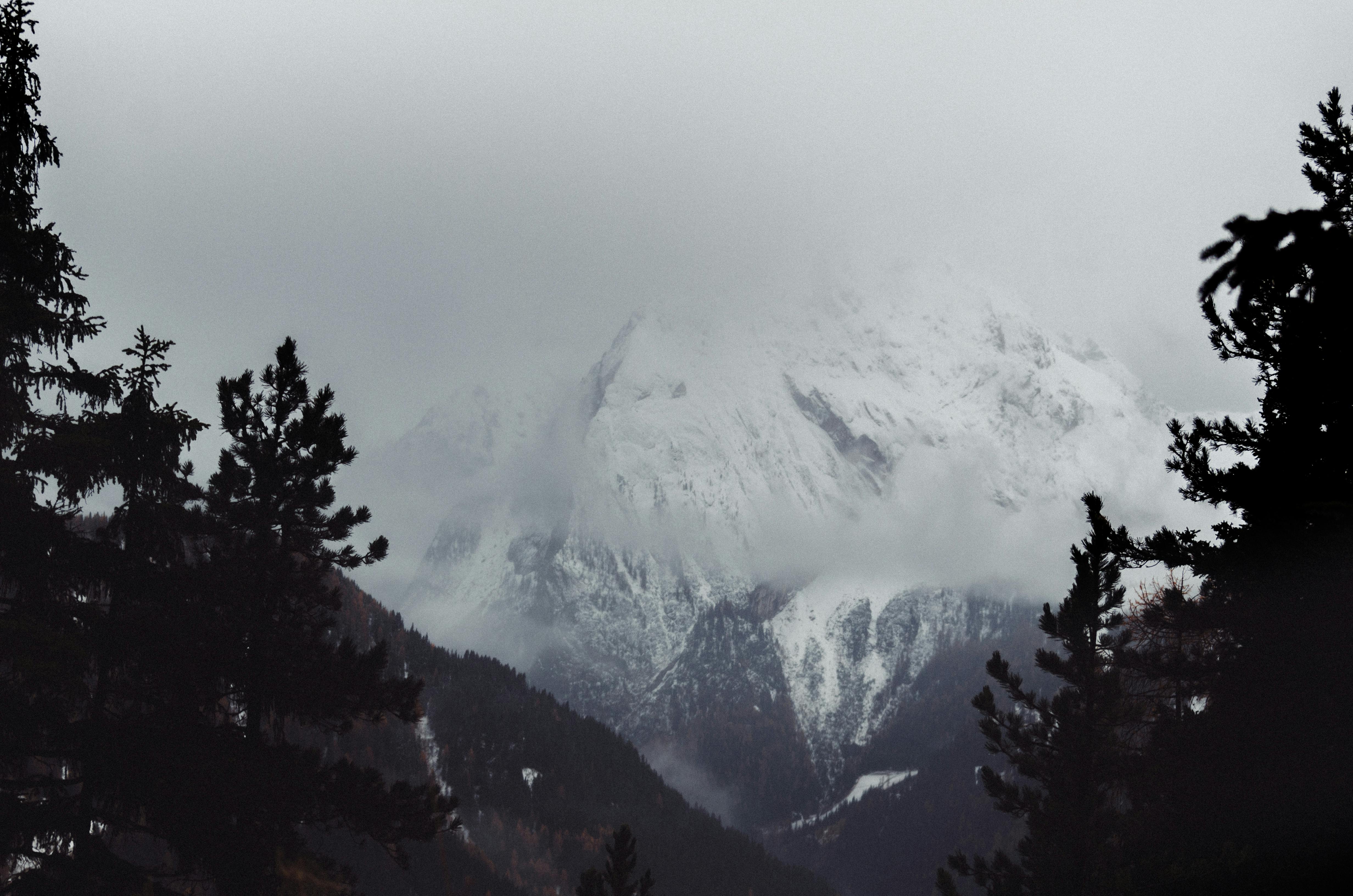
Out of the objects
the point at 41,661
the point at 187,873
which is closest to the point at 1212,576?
the point at 41,661

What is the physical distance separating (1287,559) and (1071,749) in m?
20.4

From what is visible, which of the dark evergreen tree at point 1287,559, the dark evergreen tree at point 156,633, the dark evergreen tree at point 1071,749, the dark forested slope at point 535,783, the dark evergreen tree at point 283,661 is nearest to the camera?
the dark evergreen tree at point 1287,559

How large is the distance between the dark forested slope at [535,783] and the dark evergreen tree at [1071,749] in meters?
108

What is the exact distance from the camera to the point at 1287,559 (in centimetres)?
1154

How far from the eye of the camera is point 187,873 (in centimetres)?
1670

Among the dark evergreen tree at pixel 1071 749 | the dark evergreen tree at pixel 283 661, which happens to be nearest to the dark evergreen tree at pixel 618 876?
the dark evergreen tree at pixel 1071 749

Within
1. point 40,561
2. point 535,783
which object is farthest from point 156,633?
point 535,783

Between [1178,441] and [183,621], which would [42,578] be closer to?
[183,621]

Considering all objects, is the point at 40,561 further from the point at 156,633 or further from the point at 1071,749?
the point at 1071,749

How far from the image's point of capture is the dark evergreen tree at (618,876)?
1176 inches

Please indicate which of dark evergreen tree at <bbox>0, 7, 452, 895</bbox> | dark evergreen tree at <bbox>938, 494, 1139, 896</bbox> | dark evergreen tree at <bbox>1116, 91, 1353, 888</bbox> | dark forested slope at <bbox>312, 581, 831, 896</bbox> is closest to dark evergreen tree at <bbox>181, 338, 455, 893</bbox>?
dark evergreen tree at <bbox>0, 7, 452, 895</bbox>

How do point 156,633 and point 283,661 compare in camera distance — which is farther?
point 283,661

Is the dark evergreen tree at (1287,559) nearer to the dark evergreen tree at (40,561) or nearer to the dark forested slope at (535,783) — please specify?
the dark evergreen tree at (40,561)

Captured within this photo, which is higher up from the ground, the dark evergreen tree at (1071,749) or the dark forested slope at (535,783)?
the dark forested slope at (535,783)
